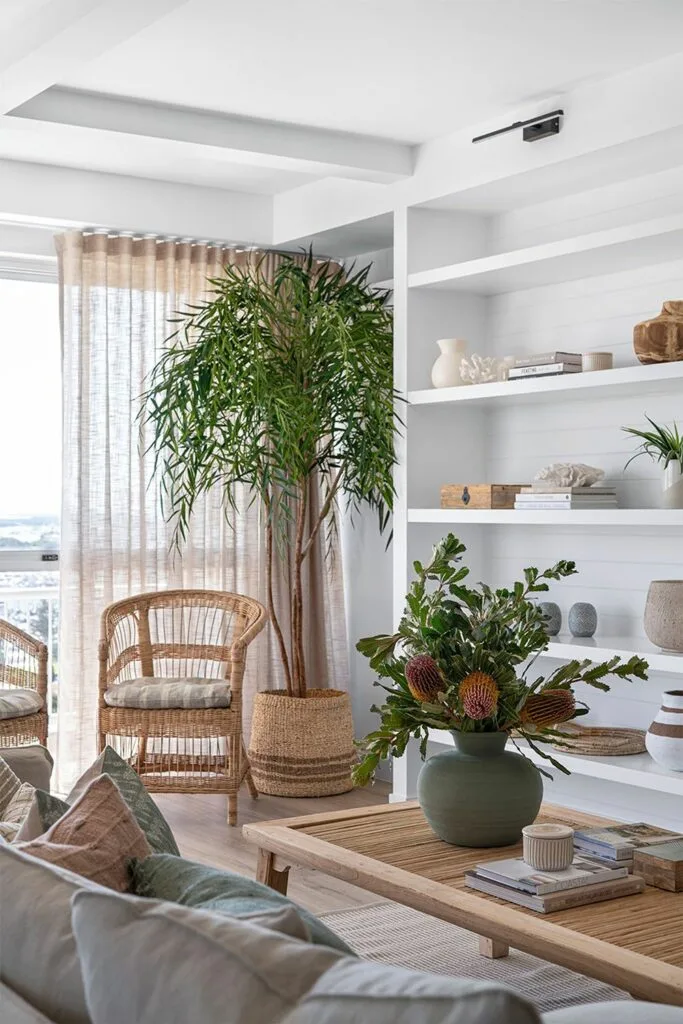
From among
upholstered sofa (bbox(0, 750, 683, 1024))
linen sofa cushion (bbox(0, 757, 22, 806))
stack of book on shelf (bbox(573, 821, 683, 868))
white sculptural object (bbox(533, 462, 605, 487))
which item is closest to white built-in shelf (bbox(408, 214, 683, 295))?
white sculptural object (bbox(533, 462, 605, 487))

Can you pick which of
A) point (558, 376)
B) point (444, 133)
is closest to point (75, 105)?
point (444, 133)

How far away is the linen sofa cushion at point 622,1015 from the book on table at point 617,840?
1.20 m

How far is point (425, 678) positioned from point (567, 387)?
6.34 ft

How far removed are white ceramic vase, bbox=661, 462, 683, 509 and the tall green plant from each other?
1257 mm

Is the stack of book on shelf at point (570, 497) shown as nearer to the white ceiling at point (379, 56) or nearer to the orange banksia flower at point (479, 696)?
the white ceiling at point (379, 56)

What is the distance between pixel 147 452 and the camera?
540 cm

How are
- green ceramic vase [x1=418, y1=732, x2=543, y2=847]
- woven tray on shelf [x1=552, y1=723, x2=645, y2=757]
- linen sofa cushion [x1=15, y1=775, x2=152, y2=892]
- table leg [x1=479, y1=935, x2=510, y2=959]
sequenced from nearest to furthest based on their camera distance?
linen sofa cushion [x1=15, y1=775, x2=152, y2=892] < green ceramic vase [x1=418, y1=732, x2=543, y2=847] < table leg [x1=479, y1=935, x2=510, y2=959] < woven tray on shelf [x1=552, y1=723, x2=645, y2=757]

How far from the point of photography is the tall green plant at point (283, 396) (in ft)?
16.5

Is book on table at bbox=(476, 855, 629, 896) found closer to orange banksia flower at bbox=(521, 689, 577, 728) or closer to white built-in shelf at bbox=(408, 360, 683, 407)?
orange banksia flower at bbox=(521, 689, 577, 728)

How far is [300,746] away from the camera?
521cm

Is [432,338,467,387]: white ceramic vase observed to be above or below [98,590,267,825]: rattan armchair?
above

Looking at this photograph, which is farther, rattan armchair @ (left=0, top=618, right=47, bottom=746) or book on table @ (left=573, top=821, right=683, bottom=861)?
rattan armchair @ (left=0, top=618, right=47, bottom=746)

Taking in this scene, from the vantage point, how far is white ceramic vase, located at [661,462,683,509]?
4121 mm

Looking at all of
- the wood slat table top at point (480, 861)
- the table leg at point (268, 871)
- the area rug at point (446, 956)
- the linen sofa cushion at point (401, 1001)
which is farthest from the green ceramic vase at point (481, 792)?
the linen sofa cushion at point (401, 1001)
